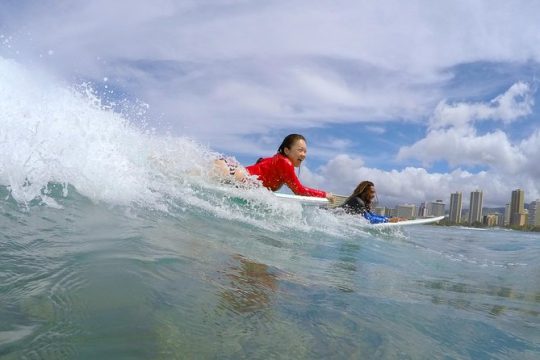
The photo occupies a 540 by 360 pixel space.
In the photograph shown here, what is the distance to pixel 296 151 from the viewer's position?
9.37 m

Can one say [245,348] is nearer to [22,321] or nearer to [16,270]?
[22,321]

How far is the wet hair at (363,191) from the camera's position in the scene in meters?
12.0

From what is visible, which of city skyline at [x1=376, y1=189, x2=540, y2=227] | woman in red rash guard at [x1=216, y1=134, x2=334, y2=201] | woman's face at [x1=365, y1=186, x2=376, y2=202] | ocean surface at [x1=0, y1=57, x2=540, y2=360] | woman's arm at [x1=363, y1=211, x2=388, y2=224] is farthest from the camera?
city skyline at [x1=376, y1=189, x2=540, y2=227]

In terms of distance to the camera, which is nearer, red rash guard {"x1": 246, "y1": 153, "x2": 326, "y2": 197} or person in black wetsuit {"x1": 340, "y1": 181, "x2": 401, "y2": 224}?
red rash guard {"x1": 246, "y1": 153, "x2": 326, "y2": 197}

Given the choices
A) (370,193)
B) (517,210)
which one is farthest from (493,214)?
(370,193)

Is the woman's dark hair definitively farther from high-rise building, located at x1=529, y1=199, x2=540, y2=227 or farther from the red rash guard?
high-rise building, located at x1=529, y1=199, x2=540, y2=227

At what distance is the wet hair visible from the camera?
39.2 feet

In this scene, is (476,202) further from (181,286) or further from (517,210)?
(181,286)

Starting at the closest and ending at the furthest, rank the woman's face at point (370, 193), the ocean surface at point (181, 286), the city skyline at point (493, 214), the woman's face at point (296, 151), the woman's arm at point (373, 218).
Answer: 1. the ocean surface at point (181, 286)
2. the woman's face at point (296, 151)
3. the woman's arm at point (373, 218)
4. the woman's face at point (370, 193)
5. the city skyline at point (493, 214)

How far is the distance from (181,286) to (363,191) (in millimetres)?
10159

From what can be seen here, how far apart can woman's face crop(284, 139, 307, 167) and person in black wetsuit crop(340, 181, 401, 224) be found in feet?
10.1

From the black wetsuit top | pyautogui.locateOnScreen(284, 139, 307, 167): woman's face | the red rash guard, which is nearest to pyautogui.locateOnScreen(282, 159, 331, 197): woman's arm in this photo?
the red rash guard

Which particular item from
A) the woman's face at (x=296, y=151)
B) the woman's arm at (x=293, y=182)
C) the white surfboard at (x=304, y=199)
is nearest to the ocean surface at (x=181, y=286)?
the white surfboard at (x=304, y=199)

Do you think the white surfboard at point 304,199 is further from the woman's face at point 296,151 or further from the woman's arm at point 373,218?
the woman's arm at point 373,218
